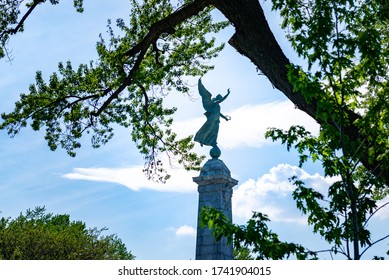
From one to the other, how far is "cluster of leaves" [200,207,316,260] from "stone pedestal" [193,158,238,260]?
700 centimetres

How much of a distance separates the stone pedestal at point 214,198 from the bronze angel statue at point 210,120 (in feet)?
3.73

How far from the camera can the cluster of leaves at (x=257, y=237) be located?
6082 millimetres

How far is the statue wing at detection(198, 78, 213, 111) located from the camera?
52.3 ft

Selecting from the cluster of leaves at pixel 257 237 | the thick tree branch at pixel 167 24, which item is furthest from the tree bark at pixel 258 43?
the cluster of leaves at pixel 257 237

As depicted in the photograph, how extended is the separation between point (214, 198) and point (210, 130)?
271cm

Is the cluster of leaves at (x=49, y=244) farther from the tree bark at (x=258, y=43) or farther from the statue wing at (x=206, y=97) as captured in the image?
the tree bark at (x=258, y=43)

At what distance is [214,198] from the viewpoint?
13766 mm

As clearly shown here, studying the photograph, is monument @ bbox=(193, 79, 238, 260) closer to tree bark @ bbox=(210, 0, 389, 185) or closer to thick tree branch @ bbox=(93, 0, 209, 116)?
thick tree branch @ bbox=(93, 0, 209, 116)

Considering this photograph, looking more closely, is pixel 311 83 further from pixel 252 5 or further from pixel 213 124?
pixel 213 124

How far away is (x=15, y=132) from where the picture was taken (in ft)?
50.1

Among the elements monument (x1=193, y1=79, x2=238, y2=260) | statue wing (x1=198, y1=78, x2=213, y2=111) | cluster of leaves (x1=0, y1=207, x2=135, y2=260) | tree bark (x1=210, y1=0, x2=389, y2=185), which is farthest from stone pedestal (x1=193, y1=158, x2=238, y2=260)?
cluster of leaves (x1=0, y1=207, x2=135, y2=260)

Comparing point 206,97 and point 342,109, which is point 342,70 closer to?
point 342,109

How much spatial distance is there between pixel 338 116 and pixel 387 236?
5.09 feet
